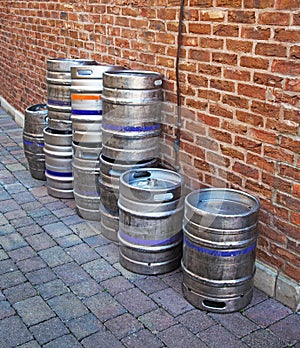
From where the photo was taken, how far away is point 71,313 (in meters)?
3.17

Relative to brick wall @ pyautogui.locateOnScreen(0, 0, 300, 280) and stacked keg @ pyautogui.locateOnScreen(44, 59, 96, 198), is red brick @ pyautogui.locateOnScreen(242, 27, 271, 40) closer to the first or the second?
brick wall @ pyautogui.locateOnScreen(0, 0, 300, 280)

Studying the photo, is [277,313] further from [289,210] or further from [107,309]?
[107,309]

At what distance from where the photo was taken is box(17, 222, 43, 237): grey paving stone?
4277 millimetres

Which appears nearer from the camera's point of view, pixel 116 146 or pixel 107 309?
pixel 107 309

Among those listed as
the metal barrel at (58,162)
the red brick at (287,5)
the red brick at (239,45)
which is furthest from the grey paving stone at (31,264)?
the red brick at (287,5)

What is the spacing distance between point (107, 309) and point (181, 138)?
1543 millimetres

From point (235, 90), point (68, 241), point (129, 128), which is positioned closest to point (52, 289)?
point (68, 241)

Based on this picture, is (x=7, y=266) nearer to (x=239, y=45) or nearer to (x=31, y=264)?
(x=31, y=264)

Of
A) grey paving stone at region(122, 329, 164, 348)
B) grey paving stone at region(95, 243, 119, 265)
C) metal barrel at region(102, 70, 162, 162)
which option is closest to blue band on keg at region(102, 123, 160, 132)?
metal barrel at region(102, 70, 162, 162)

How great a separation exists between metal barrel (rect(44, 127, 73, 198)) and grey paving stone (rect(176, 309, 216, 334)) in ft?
7.38

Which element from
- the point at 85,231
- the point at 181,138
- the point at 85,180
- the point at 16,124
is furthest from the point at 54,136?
the point at 16,124

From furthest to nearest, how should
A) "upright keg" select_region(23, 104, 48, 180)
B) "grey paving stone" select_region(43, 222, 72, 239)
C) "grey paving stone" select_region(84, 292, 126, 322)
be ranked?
"upright keg" select_region(23, 104, 48, 180) < "grey paving stone" select_region(43, 222, 72, 239) < "grey paving stone" select_region(84, 292, 126, 322)

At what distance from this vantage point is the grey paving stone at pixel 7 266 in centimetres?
368

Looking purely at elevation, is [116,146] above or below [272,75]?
below
